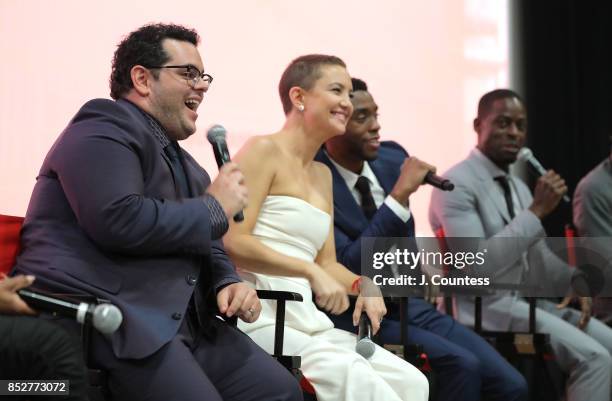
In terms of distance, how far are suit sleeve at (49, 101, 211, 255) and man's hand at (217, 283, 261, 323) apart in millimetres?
169

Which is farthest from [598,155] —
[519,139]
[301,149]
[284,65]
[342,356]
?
[342,356]

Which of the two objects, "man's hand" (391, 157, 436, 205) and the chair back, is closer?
the chair back

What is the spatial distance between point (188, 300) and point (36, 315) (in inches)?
16.8

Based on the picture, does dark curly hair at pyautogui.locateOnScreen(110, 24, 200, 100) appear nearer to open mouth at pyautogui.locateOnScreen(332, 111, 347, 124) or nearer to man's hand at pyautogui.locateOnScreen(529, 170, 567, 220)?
open mouth at pyautogui.locateOnScreen(332, 111, 347, 124)

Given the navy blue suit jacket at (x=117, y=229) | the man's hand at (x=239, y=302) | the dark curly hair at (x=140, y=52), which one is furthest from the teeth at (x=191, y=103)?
the man's hand at (x=239, y=302)

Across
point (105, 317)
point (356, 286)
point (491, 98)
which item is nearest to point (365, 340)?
point (356, 286)

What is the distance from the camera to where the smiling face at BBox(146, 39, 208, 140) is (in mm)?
2602

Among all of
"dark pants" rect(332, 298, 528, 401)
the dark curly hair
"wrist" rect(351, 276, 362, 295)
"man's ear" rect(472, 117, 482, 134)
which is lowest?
"dark pants" rect(332, 298, 528, 401)

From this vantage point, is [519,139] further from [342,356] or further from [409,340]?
[342,356]

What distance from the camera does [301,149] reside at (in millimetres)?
3428

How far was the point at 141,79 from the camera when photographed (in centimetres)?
262

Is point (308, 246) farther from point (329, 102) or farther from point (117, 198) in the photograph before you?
point (117, 198)

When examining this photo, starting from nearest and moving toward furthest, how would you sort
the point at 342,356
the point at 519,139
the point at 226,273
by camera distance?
the point at 226,273, the point at 342,356, the point at 519,139

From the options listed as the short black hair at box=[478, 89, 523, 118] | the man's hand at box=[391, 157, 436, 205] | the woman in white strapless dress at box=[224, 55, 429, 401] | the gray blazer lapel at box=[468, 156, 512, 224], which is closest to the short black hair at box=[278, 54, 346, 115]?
the woman in white strapless dress at box=[224, 55, 429, 401]
